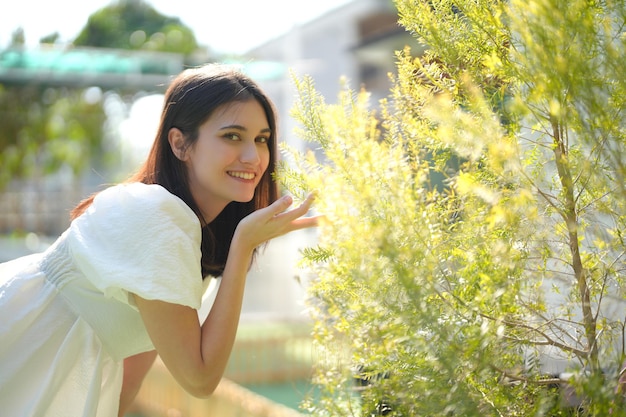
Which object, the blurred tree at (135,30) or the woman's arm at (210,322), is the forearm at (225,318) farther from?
the blurred tree at (135,30)

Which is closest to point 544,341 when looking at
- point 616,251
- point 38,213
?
point 616,251

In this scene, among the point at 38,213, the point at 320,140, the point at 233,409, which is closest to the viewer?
the point at 320,140

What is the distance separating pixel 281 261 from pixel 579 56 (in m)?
8.02

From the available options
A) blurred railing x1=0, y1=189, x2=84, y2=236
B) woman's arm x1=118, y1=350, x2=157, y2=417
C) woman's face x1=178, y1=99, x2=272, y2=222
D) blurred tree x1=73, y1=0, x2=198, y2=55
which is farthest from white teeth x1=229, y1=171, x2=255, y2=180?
blurred tree x1=73, y1=0, x2=198, y2=55

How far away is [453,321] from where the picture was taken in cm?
99

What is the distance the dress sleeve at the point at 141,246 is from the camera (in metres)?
1.34

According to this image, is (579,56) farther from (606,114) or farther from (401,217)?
(401,217)

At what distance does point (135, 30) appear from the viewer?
1421 inches

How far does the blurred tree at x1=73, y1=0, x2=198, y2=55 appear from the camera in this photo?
28844 millimetres

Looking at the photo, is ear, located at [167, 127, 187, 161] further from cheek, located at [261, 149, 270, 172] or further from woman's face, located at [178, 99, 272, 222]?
cheek, located at [261, 149, 270, 172]

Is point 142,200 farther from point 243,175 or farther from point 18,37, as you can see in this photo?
point 18,37

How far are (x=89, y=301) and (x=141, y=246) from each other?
0.25 m

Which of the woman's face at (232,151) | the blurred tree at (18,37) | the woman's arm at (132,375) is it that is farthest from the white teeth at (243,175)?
the blurred tree at (18,37)

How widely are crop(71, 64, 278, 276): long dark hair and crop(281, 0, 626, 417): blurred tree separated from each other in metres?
0.44
